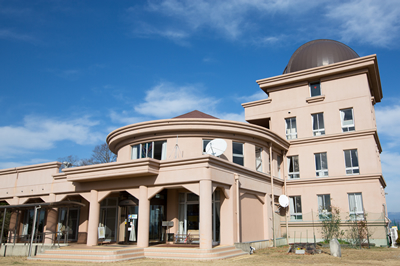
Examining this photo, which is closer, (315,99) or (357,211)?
(357,211)

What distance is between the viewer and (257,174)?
1955cm

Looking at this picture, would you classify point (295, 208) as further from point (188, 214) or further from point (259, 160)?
point (188, 214)

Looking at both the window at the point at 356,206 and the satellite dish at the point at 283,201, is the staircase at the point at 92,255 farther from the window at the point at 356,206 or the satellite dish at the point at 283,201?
the window at the point at 356,206

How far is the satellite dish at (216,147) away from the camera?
1794cm

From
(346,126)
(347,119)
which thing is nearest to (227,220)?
(346,126)

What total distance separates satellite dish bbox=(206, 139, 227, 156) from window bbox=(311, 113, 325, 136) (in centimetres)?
903

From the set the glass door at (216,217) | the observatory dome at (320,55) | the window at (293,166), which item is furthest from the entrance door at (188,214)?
the observatory dome at (320,55)

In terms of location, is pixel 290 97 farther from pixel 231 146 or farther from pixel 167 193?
pixel 167 193

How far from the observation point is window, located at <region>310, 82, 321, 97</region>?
24.2m

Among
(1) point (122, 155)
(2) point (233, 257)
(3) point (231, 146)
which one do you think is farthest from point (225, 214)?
(1) point (122, 155)

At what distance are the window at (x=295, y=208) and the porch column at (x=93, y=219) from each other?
13166 mm

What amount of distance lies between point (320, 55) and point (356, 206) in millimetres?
11573

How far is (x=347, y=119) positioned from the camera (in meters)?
22.8

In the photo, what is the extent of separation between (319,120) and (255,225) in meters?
9.60
